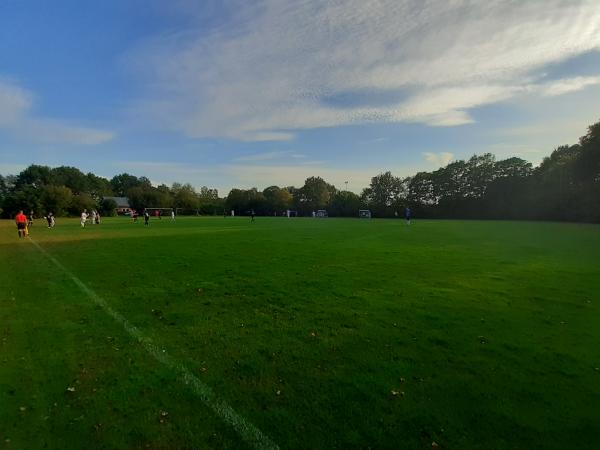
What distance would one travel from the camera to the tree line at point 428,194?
57156mm

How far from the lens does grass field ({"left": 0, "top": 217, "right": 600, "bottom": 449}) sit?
3480mm

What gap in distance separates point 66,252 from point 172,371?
14625mm

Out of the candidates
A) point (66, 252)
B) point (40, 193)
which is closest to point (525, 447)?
point (66, 252)

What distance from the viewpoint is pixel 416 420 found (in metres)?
3.64

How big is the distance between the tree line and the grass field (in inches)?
2305

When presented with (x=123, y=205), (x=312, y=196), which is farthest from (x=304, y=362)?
(x=123, y=205)

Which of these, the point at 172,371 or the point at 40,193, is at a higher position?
the point at 40,193

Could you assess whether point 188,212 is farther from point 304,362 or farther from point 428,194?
point 304,362

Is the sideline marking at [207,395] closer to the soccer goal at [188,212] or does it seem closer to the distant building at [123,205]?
the soccer goal at [188,212]

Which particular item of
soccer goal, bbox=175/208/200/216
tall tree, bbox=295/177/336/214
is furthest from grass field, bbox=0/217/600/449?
soccer goal, bbox=175/208/200/216

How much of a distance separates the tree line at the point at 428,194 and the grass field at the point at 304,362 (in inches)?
2305

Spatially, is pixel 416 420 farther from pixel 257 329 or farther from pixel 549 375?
pixel 257 329

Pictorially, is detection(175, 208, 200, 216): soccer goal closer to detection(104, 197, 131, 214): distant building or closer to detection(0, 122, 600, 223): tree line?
detection(0, 122, 600, 223): tree line

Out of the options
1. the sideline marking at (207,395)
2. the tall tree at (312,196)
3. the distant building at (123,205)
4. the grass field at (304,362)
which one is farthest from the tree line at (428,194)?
the sideline marking at (207,395)
